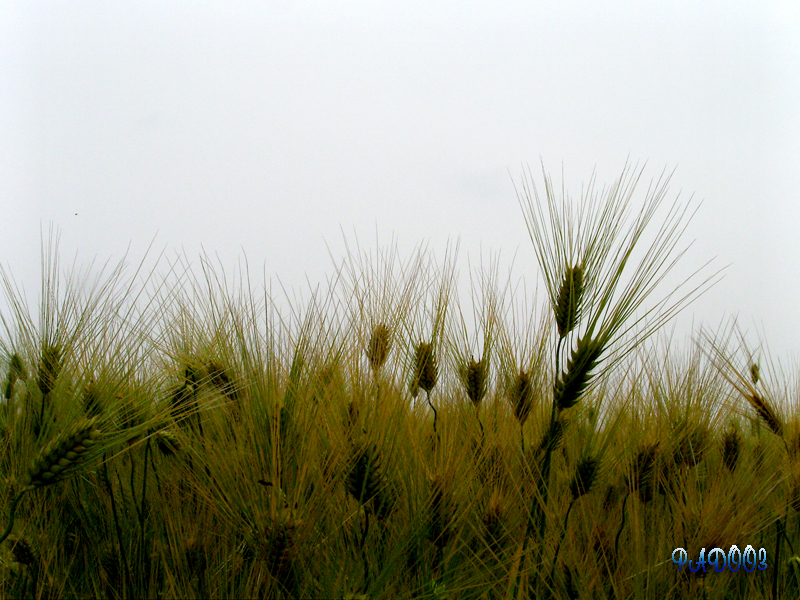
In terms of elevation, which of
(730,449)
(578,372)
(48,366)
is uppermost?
(48,366)

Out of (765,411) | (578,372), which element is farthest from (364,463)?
(765,411)

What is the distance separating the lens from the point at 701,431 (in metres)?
1.61

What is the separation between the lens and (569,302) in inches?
47.4

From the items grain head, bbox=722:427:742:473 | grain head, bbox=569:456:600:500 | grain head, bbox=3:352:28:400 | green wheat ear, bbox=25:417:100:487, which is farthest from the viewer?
grain head, bbox=722:427:742:473

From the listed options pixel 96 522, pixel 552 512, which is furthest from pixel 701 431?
pixel 96 522

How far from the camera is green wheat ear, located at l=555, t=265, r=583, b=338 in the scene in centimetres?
121

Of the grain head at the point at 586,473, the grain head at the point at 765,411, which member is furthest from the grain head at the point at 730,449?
the grain head at the point at 586,473

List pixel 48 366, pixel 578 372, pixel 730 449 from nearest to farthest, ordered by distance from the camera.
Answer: pixel 578 372
pixel 48 366
pixel 730 449

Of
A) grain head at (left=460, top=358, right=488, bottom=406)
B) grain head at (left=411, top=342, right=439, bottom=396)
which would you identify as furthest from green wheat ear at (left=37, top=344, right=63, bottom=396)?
grain head at (left=460, top=358, right=488, bottom=406)

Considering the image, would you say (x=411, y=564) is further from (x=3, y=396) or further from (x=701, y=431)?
(x=3, y=396)

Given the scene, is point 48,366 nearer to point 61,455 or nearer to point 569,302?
point 61,455

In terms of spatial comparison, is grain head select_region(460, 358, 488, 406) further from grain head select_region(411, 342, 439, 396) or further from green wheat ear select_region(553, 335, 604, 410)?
green wheat ear select_region(553, 335, 604, 410)

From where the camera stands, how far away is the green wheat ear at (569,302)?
3.96ft

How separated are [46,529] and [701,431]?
5.22 feet
